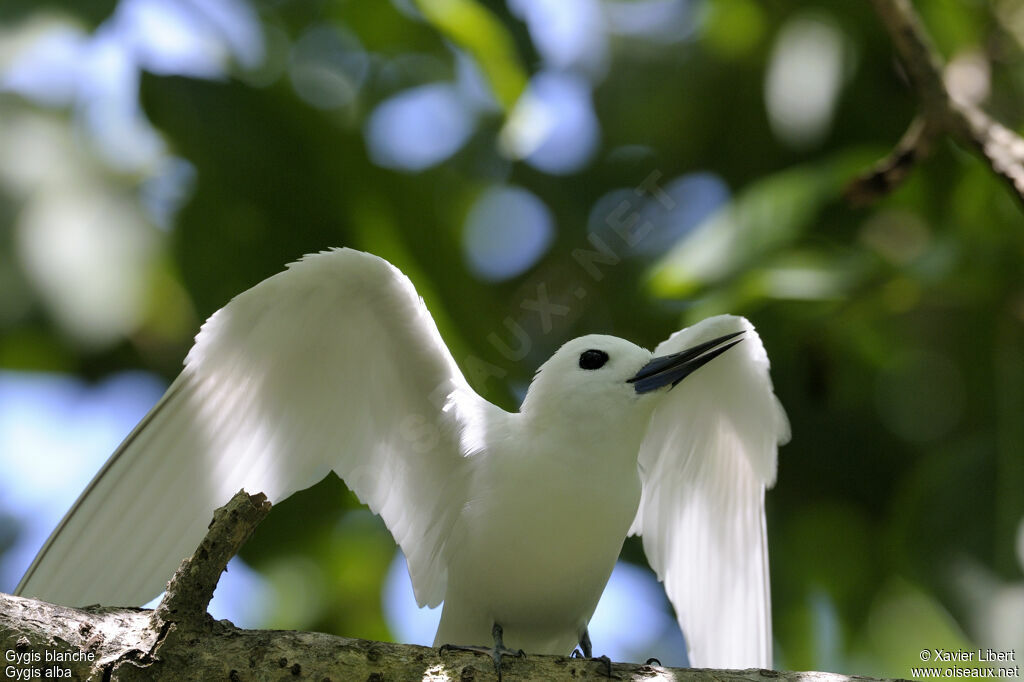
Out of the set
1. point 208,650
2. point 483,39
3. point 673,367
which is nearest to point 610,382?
point 673,367

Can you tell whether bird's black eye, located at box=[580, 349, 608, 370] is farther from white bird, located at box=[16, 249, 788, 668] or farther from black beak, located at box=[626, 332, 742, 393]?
black beak, located at box=[626, 332, 742, 393]

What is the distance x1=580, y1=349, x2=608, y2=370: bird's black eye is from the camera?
5453mm

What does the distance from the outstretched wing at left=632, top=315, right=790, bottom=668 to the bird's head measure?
106 cm

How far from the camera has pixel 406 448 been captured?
5848 mm

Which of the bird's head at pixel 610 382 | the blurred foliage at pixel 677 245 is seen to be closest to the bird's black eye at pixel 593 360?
the bird's head at pixel 610 382

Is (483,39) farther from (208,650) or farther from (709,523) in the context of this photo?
(208,650)

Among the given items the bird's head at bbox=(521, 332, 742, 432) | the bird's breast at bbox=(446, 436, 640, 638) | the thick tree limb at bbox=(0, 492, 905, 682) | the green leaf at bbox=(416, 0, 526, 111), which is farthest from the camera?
the green leaf at bbox=(416, 0, 526, 111)

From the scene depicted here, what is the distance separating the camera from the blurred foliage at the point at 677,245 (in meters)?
7.98

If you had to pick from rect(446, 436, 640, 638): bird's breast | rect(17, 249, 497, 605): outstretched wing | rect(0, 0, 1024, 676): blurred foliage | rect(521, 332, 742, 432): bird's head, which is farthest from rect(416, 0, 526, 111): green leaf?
rect(446, 436, 640, 638): bird's breast

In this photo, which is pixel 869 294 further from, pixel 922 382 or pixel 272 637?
pixel 272 637

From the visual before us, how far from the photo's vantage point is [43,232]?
8.48m

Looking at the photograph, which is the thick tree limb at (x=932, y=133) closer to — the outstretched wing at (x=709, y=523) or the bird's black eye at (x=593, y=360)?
the outstretched wing at (x=709, y=523)

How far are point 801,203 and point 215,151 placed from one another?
4.61 metres

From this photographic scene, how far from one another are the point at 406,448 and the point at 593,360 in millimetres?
1165
